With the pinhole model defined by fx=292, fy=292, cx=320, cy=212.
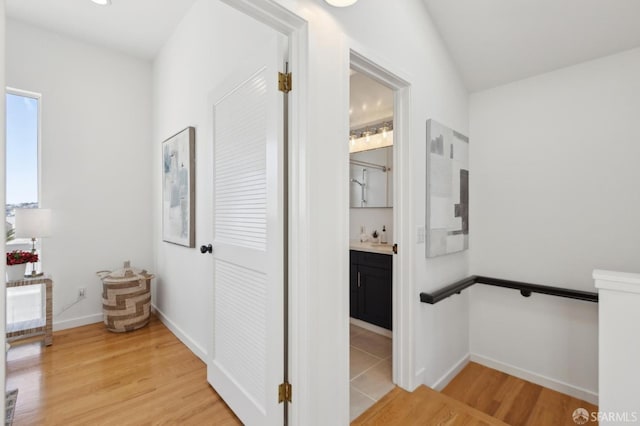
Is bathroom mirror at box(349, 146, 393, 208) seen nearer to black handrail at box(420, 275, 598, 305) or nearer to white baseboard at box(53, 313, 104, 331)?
black handrail at box(420, 275, 598, 305)

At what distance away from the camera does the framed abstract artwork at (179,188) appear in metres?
2.52

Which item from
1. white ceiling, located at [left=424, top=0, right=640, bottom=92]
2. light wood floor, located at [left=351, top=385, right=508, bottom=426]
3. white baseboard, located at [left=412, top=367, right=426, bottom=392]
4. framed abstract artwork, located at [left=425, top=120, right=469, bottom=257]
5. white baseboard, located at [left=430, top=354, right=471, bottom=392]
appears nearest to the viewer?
light wood floor, located at [left=351, top=385, right=508, bottom=426]

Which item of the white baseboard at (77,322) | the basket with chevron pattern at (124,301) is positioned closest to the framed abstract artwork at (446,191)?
the basket with chevron pattern at (124,301)

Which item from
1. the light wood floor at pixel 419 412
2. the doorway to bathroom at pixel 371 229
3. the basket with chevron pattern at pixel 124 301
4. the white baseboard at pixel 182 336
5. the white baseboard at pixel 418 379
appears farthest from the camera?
the basket with chevron pattern at pixel 124 301

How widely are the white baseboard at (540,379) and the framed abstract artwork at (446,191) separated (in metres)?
1.03

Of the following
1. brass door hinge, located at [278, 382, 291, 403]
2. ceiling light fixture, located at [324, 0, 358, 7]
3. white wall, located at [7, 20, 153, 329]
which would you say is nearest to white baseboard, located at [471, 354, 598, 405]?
brass door hinge, located at [278, 382, 291, 403]

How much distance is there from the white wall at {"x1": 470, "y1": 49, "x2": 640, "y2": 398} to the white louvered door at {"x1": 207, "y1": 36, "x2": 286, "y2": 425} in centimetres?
200

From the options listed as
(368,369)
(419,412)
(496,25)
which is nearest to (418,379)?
(419,412)

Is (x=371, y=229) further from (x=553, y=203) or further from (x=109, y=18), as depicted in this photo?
(x=109, y=18)

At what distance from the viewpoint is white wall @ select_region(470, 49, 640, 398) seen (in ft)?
6.54

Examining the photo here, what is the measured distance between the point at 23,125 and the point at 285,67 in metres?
3.13

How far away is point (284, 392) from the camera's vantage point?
1.43m

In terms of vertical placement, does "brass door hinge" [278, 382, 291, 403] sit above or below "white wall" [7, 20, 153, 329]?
below

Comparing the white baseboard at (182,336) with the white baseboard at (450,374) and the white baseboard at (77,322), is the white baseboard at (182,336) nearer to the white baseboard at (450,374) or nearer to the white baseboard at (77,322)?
the white baseboard at (77,322)
